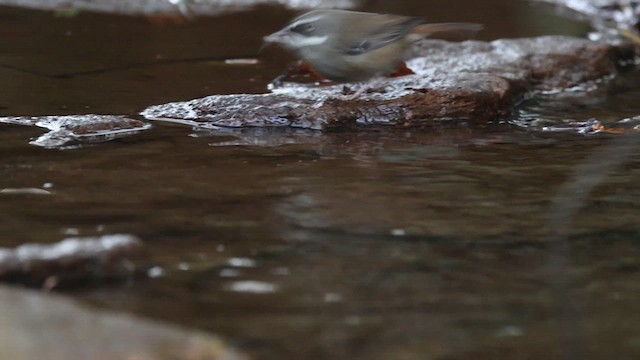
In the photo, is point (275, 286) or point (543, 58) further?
point (543, 58)

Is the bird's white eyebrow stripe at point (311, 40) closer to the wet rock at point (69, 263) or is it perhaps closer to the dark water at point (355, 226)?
→ the dark water at point (355, 226)

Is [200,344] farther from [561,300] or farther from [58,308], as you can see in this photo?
[561,300]

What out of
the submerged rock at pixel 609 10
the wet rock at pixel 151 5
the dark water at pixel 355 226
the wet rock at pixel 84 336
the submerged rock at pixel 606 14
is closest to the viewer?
the wet rock at pixel 84 336

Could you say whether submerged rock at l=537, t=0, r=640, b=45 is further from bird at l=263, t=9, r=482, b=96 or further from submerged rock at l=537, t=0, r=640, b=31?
bird at l=263, t=9, r=482, b=96

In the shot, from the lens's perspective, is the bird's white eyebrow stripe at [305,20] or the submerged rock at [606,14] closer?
the bird's white eyebrow stripe at [305,20]

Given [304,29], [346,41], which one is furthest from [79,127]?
[346,41]

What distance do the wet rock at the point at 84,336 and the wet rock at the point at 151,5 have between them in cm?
622

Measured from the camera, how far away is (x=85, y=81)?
19.1 ft

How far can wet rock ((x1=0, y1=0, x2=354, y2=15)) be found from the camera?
27.1 ft

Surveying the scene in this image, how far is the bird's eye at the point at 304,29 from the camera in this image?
505cm

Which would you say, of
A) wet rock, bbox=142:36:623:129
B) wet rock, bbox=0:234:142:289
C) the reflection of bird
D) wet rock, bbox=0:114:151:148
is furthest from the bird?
wet rock, bbox=0:234:142:289

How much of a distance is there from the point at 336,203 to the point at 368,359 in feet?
4.32

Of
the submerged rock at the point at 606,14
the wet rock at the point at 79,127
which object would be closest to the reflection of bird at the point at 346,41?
the wet rock at the point at 79,127

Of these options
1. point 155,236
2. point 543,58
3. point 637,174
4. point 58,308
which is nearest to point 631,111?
point 543,58
